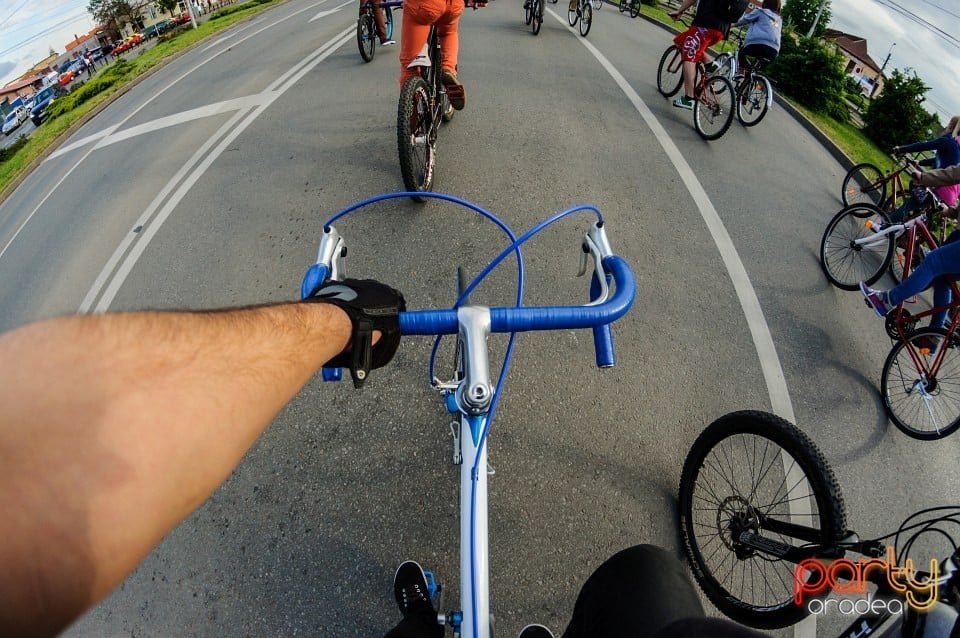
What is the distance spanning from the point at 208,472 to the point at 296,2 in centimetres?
2089

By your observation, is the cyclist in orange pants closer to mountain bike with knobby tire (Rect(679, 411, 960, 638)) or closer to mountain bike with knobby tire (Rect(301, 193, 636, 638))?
mountain bike with knobby tire (Rect(301, 193, 636, 638))

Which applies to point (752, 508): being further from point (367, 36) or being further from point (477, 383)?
point (367, 36)

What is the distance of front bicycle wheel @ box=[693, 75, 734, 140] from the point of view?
5.74 meters

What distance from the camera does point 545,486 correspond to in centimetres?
267

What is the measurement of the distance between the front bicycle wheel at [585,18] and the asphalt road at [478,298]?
2040 mm

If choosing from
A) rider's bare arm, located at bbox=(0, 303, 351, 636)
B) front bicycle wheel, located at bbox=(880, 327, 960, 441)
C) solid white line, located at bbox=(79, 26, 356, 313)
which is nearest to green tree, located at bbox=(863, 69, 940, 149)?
front bicycle wheel, located at bbox=(880, 327, 960, 441)

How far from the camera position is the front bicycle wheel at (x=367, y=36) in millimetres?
7527

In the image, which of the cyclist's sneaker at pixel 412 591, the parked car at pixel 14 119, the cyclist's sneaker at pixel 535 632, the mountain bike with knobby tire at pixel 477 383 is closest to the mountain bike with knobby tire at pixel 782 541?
the cyclist's sneaker at pixel 535 632

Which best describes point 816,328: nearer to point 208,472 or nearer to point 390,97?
point 208,472

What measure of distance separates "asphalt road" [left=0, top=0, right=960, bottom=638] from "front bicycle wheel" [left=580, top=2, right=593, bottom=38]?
6.69ft

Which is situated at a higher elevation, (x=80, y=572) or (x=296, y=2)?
(x=80, y=572)

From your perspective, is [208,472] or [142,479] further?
[208,472]

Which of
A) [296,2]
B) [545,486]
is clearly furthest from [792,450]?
[296,2]

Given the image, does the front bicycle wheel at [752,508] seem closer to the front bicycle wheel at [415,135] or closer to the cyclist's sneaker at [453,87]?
the front bicycle wheel at [415,135]
